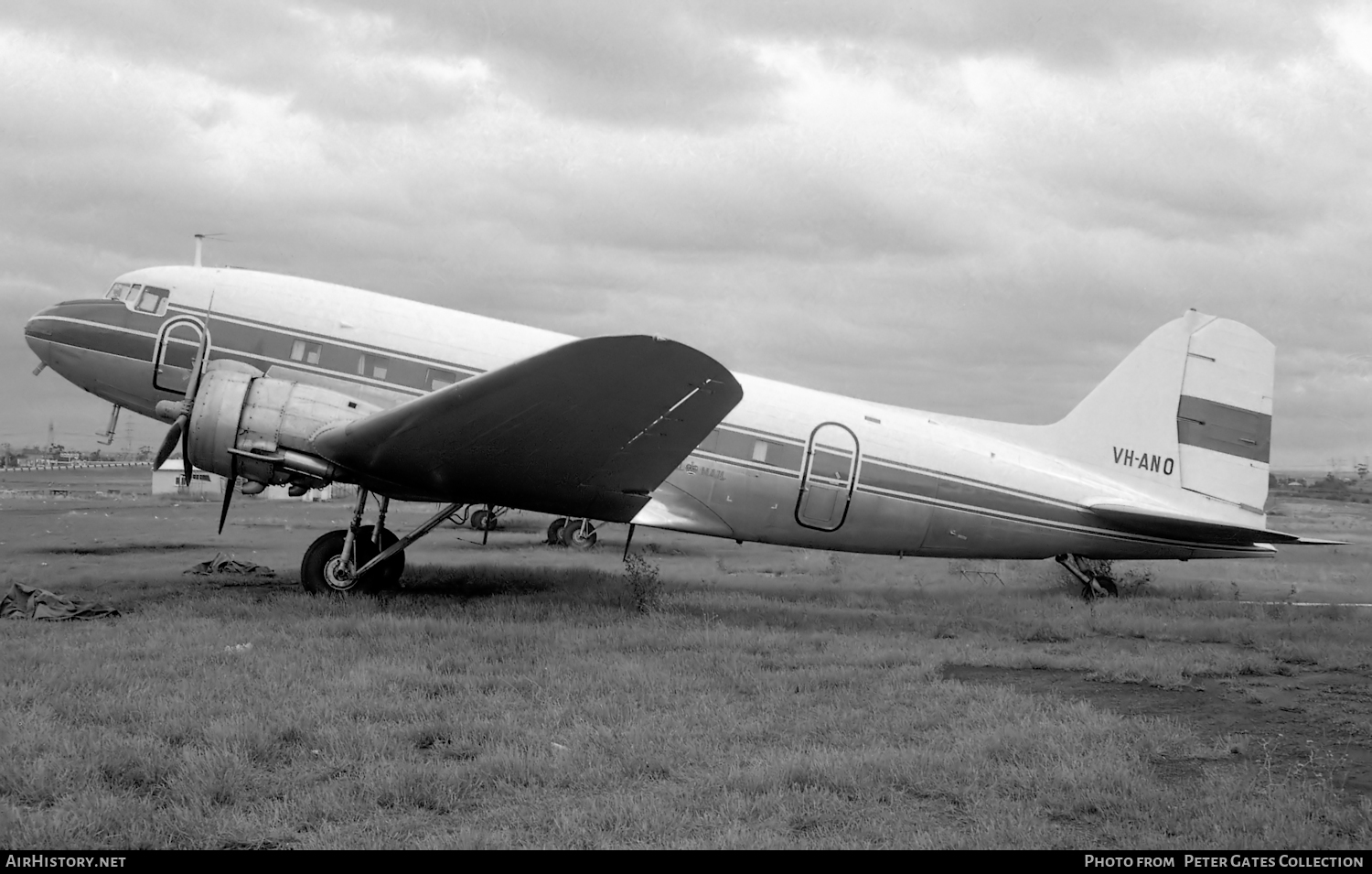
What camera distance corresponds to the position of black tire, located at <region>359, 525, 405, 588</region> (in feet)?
37.4

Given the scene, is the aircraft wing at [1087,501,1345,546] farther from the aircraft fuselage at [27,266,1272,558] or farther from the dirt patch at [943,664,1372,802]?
the dirt patch at [943,664,1372,802]

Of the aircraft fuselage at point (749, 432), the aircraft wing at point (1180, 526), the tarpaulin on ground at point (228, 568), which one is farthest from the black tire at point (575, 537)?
the aircraft wing at point (1180, 526)

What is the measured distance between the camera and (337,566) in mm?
11055

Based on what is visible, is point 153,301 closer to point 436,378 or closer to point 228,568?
point 436,378

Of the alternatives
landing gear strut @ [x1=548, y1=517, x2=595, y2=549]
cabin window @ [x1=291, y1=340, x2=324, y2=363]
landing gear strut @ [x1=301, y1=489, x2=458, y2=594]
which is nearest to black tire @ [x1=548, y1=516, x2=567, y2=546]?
landing gear strut @ [x1=548, y1=517, x2=595, y2=549]

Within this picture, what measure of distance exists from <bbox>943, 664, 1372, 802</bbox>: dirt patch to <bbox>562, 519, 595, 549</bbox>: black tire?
43.9 feet

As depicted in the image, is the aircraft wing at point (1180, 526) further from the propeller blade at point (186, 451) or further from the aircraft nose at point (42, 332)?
the aircraft nose at point (42, 332)

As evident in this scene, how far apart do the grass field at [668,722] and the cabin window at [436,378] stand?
7.91 ft

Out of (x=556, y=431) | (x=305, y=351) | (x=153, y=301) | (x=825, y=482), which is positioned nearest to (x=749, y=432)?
(x=825, y=482)

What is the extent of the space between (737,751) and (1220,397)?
1001 centimetres

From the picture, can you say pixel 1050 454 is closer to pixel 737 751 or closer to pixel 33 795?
pixel 737 751

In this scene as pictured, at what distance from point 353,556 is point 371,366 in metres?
2.15

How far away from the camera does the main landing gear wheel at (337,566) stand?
11031 mm
